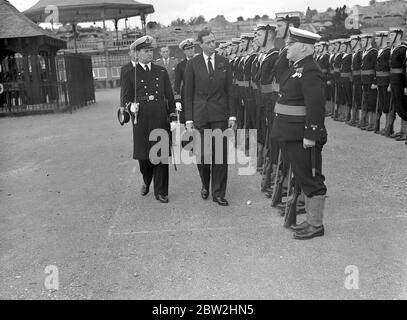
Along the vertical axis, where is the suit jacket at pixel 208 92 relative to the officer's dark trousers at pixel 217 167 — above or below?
above

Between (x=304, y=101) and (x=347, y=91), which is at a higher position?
(x=304, y=101)

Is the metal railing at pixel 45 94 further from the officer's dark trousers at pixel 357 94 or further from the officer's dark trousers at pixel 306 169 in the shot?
the officer's dark trousers at pixel 306 169

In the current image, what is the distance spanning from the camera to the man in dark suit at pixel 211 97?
636 cm

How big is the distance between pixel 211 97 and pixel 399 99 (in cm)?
485

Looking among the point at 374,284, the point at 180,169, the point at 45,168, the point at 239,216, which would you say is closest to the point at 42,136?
the point at 45,168

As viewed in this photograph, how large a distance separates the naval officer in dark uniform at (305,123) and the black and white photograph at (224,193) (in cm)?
1

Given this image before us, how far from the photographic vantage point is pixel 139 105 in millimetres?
6570

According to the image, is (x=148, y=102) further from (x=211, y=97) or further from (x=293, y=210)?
(x=293, y=210)

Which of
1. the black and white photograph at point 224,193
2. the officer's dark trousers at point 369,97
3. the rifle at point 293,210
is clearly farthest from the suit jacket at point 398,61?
the rifle at point 293,210

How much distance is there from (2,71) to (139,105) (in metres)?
17.2

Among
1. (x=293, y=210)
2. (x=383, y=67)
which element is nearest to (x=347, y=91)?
(x=383, y=67)

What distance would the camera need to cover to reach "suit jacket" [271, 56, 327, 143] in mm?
4707

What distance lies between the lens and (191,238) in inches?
203

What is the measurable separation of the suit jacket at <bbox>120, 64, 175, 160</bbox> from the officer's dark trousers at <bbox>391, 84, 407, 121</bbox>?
16.5 feet
